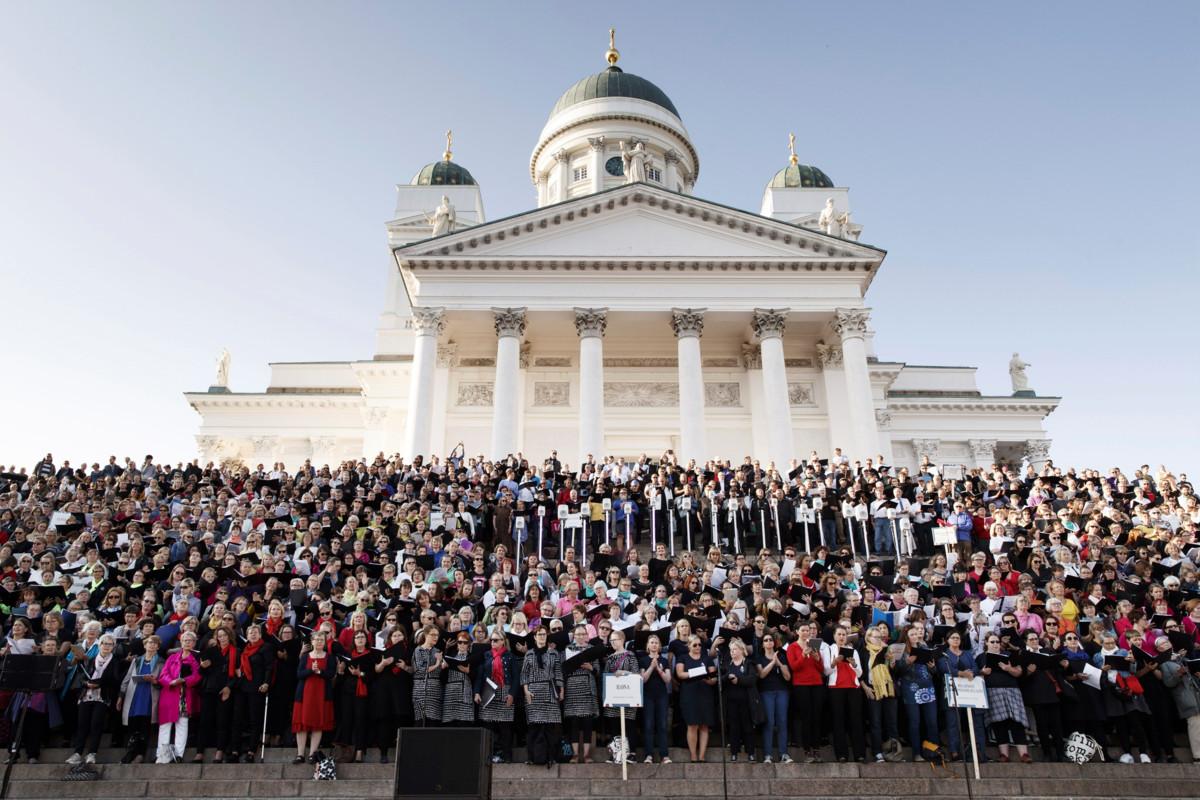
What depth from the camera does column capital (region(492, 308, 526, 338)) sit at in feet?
82.1

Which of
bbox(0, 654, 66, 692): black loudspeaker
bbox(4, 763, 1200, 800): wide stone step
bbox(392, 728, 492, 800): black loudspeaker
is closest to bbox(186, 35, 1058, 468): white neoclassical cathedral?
bbox(4, 763, 1200, 800): wide stone step

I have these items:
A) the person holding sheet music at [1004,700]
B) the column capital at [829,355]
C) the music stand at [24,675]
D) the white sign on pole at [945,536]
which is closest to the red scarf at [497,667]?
the music stand at [24,675]

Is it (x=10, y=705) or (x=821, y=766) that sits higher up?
(x=10, y=705)

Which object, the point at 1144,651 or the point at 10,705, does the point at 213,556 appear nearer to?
the point at 10,705

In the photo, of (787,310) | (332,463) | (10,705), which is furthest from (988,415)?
(10,705)

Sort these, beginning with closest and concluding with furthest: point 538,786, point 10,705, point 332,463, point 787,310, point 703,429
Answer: point 538,786 < point 10,705 < point 703,429 < point 787,310 < point 332,463

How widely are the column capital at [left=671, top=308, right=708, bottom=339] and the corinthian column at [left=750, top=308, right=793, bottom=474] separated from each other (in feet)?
5.53

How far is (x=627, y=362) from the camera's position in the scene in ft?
94.1

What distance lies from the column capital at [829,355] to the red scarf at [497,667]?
20.9 metres

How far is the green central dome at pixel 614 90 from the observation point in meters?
43.1

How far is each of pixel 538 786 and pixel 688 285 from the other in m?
19.3

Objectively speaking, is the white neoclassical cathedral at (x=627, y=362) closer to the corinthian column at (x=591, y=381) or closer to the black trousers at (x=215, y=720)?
the corinthian column at (x=591, y=381)

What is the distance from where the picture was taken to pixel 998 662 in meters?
8.58

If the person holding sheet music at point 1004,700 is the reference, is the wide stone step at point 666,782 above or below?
below
